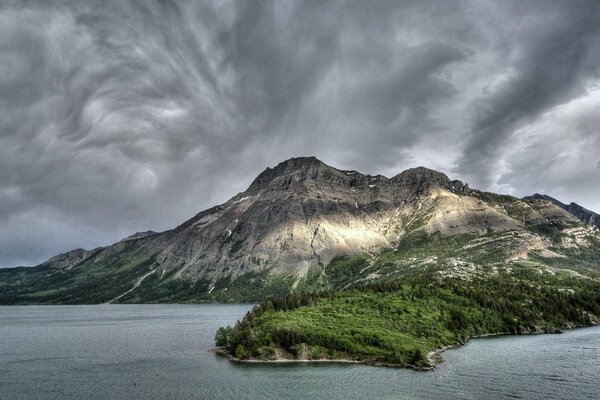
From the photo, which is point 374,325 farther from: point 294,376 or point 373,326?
point 294,376

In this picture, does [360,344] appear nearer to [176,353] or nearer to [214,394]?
[214,394]

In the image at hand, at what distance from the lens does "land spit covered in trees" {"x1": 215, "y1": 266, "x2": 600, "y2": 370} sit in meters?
130

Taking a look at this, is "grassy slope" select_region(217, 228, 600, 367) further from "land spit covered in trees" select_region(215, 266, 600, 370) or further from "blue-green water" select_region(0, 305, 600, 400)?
"blue-green water" select_region(0, 305, 600, 400)

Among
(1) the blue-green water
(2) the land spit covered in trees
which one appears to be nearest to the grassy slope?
(2) the land spit covered in trees

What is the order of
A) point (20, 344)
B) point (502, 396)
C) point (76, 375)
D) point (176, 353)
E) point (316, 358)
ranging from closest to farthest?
point (502, 396)
point (76, 375)
point (316, 358)
point (176, 353)
point (20, 344)

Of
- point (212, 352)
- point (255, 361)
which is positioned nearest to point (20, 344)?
point (212, 352)

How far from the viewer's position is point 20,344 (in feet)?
573

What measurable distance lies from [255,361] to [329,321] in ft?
100

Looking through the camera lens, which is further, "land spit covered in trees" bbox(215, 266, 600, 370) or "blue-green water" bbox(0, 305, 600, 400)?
"land spit covered in trees" bbox(215, 266, 600, 370)

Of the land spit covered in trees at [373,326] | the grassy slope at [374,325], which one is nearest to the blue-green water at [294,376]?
the land spit covered in trees at [373,326]

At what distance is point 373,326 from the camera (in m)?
149

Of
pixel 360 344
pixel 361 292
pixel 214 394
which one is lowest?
pixel 214 394

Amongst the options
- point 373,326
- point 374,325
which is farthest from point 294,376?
point 374,325

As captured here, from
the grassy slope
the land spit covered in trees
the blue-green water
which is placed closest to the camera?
the blue-green water
